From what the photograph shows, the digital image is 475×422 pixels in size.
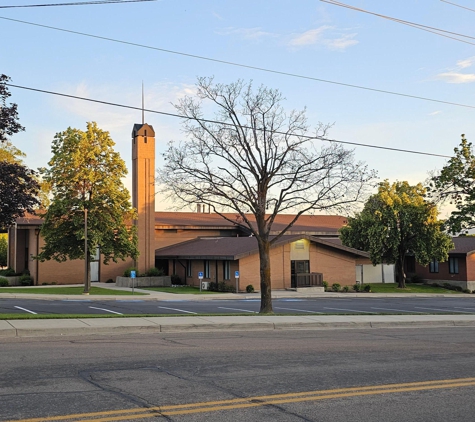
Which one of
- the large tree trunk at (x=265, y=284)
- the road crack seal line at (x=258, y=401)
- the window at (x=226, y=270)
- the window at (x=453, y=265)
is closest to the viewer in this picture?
the road crack seal line at (x=258, y=401)

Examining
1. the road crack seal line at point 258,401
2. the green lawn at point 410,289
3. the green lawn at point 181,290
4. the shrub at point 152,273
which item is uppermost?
the shrub at point 152,273

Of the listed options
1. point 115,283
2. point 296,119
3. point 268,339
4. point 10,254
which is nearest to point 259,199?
point 296,119

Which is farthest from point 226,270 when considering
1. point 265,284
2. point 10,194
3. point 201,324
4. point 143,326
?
point 143,326

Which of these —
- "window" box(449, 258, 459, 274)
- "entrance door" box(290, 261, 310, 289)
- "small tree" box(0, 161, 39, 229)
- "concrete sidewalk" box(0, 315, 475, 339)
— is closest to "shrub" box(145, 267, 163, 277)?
"entrance door" box(290, 261, 310, 289)

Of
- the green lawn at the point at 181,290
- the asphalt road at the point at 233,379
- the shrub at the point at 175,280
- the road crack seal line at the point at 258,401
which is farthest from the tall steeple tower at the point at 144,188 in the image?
the road crack seal line at the point at 258,401

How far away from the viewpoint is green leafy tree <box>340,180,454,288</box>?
158 ft

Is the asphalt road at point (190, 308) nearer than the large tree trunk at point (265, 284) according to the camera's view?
No

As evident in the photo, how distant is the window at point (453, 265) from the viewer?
52.5 metres

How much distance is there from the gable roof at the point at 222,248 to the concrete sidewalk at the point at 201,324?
2276 cm

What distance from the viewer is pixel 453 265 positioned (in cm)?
5300

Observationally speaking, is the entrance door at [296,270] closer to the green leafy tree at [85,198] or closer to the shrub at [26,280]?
the green leafy tree at [85,198]

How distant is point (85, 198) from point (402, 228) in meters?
26.3

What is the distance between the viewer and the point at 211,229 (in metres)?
57.6

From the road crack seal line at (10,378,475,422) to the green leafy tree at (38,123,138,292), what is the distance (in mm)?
32698
